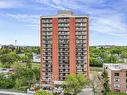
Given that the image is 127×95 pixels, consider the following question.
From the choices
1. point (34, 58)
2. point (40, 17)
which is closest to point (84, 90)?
point (40, 17)

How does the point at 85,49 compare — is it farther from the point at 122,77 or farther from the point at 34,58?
the point at 34,58

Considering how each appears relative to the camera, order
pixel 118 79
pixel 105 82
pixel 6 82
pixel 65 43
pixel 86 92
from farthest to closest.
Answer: pixel 65 43 < pixel 6 82 < pixel 86 92 < pixel 118 79 < pixel 105 82

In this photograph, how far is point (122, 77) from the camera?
38062 mm

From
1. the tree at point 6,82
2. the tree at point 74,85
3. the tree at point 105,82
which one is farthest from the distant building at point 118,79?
the tree at point 6,82

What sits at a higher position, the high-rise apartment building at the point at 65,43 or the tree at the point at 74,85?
the high-rise apartment building at the point at 65,43

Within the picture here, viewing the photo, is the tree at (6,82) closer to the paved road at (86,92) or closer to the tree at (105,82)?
the paved road at (86,92)

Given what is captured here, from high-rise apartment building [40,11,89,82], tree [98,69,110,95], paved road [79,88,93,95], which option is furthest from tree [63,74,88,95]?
high-rise apartment building [40,11,89,82]

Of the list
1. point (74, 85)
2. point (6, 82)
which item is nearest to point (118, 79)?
point (74, 85)

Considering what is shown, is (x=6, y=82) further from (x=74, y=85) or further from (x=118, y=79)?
(x=118, y=79)

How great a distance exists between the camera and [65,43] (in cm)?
4303

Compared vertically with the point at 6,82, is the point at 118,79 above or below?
above

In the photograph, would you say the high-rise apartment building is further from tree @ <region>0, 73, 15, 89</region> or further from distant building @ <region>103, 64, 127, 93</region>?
tree @ <region>0, 73, 15, 89</region>

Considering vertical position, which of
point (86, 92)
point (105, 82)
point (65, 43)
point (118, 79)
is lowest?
point (86, 92)

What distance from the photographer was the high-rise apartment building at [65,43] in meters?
42.7
